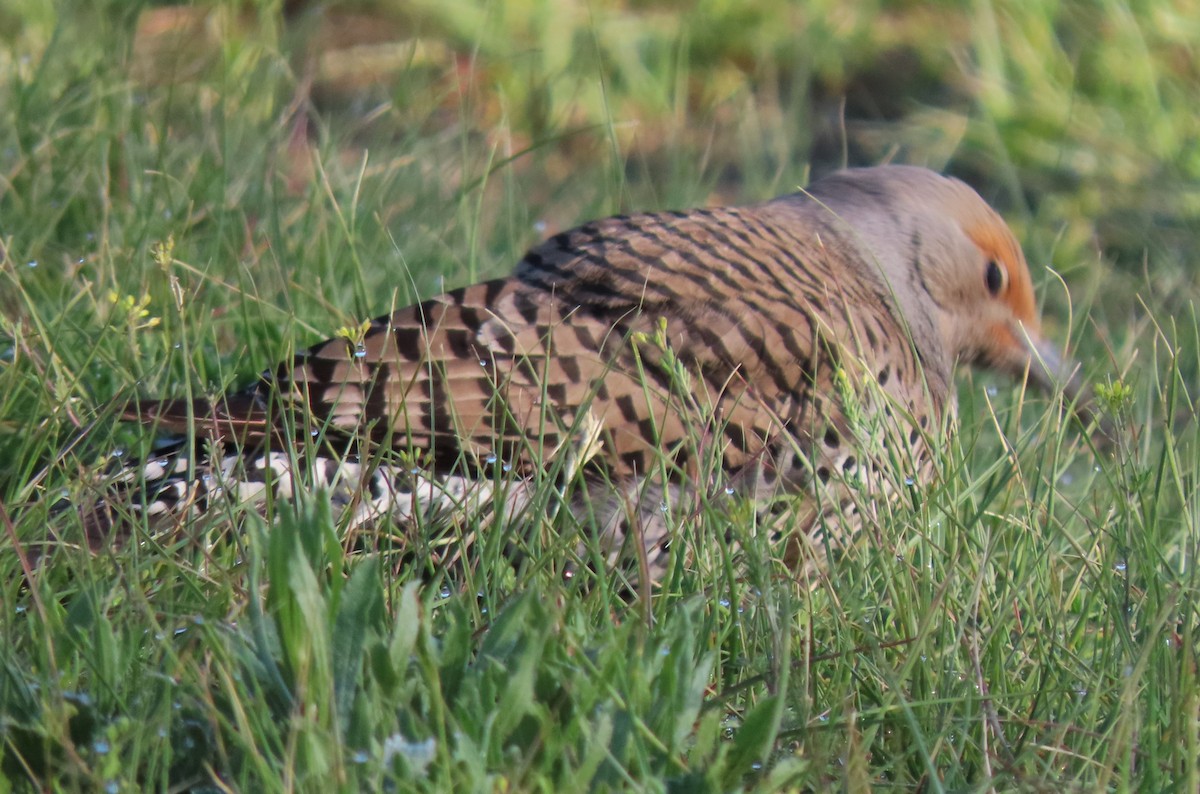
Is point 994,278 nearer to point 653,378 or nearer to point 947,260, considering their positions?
point 947,260

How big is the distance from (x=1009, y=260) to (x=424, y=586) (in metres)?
2.03

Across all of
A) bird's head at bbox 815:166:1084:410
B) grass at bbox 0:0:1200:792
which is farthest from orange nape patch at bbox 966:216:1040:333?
grass at bbox 0:0:1200:792

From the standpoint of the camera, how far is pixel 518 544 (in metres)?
2.31

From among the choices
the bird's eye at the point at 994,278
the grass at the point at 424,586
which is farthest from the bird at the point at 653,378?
the grass at the point at 424,586

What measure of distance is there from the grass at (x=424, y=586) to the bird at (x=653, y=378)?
115 mm

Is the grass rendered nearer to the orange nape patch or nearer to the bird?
the bird

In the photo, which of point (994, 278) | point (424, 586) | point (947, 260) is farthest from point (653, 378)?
point (994, 278)

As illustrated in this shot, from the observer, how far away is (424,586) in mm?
2623

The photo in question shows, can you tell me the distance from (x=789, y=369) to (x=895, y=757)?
134 centimetres

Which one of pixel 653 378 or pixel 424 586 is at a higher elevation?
pixel 653 378

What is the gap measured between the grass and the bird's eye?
0.27 m

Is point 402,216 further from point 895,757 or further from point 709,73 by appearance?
point 709,73

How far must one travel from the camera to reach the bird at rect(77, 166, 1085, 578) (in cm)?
249

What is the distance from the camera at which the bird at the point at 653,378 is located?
8.17ft
